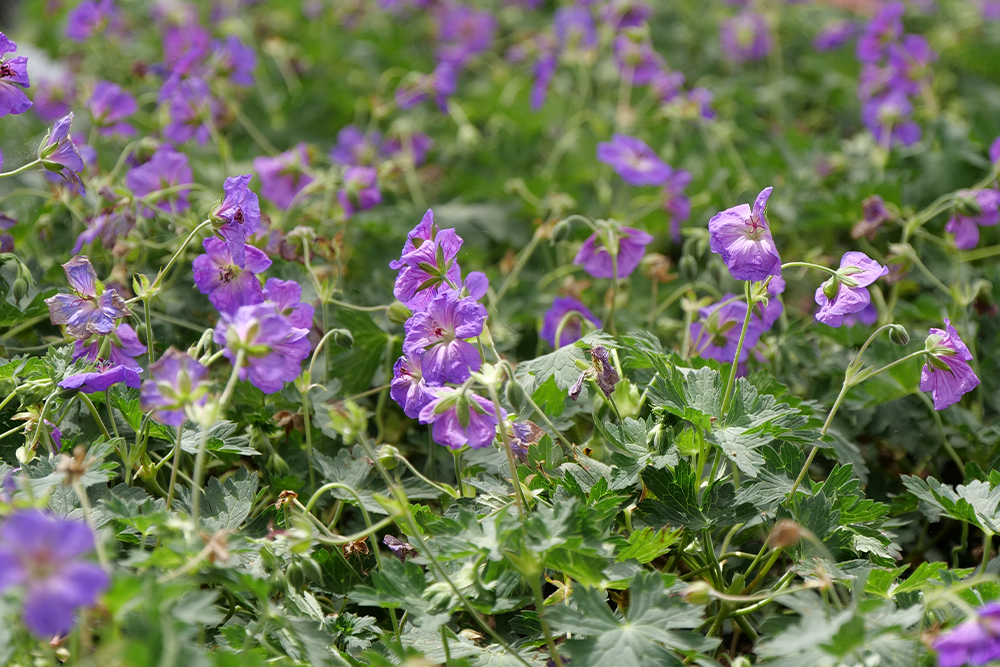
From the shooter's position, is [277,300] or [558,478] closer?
[558,478]

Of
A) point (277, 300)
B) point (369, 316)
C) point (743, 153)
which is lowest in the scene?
point (743, 153)

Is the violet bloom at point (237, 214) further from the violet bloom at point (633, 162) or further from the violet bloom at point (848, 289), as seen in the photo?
the violet bloom at point (633, 162)

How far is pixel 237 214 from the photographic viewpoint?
1374 mm

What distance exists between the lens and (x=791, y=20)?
374cm

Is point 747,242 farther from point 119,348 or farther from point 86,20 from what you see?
point 86,20

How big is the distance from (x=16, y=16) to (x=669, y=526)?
4.84 m

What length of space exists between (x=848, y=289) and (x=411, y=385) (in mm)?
688

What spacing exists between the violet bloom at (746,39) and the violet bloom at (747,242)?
237 cm

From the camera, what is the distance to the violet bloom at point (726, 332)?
5.25 ft

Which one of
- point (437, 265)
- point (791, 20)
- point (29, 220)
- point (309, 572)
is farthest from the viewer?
point (791, 20)

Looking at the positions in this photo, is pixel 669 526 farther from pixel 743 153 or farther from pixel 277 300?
pixel 743 153

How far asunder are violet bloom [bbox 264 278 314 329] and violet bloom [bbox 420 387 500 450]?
0.33 metres

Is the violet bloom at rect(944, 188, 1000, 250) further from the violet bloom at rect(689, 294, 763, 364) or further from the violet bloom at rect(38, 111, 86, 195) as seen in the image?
the violet bloom at rect(38, 111, 86, 195)

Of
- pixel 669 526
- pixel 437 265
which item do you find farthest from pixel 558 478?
pixel 437 265
